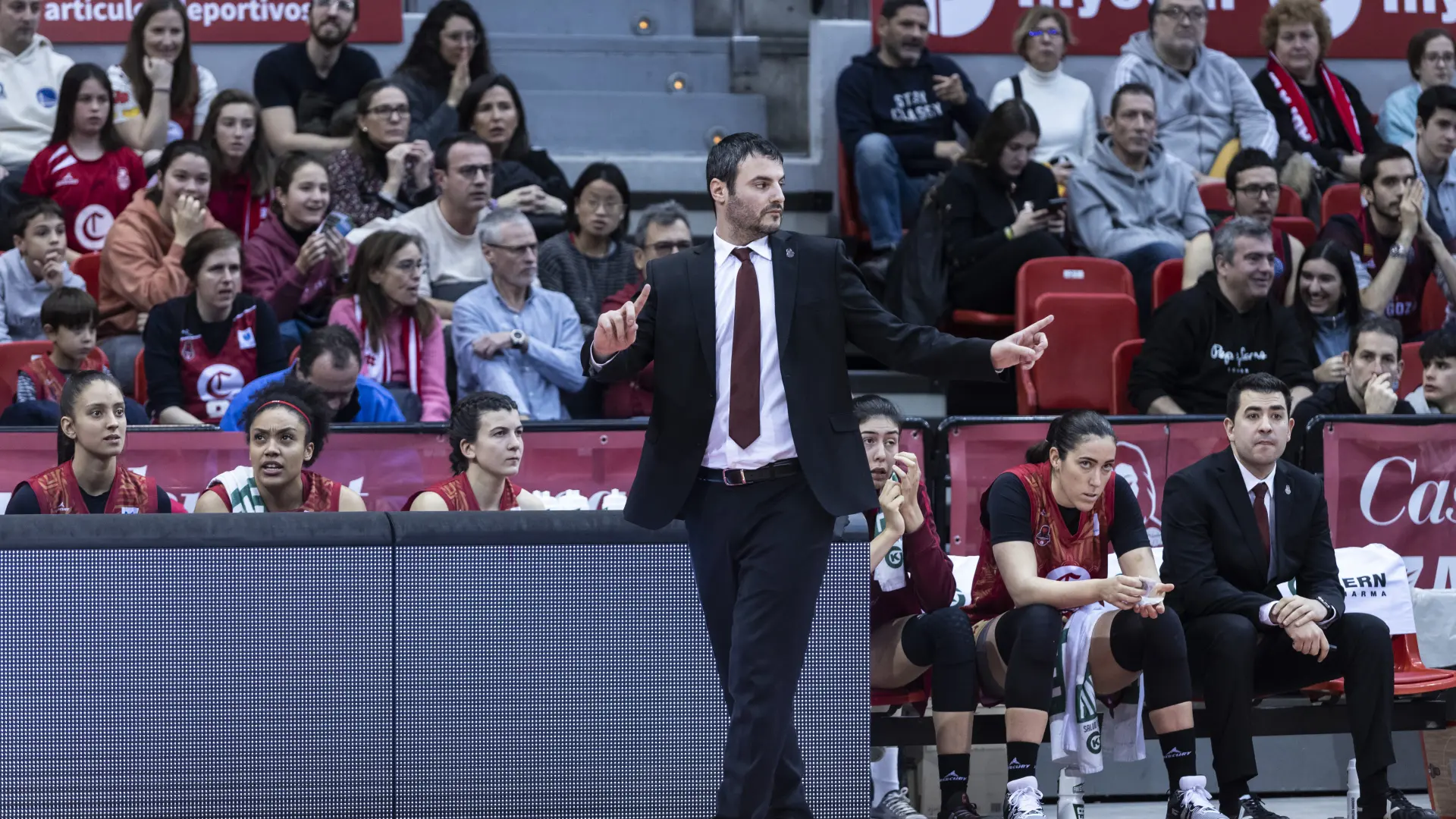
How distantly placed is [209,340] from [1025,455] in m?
3.60

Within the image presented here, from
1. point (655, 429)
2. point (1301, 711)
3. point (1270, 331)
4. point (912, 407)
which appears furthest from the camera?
point (912, 407)

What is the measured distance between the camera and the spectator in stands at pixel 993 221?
927cm

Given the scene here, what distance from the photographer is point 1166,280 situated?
9.23 m

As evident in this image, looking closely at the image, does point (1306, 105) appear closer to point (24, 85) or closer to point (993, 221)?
point (993, 221)

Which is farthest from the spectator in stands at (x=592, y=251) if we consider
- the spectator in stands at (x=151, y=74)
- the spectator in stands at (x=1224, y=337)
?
the spectator in stands at (x=1224, y=337)

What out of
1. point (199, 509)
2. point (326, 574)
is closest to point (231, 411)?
point (199, 509)

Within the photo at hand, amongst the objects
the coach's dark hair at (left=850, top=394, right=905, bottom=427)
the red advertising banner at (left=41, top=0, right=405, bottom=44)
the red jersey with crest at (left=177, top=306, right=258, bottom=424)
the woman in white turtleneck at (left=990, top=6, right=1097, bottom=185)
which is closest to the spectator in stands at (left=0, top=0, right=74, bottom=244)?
the red advertising banner at (left=41, top=0, right=405, bottom=44)

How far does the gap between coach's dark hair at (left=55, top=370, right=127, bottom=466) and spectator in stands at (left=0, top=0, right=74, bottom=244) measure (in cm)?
366

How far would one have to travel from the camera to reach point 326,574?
184 inches

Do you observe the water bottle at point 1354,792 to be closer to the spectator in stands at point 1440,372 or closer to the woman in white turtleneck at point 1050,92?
the spectator in stands at point 1440,372

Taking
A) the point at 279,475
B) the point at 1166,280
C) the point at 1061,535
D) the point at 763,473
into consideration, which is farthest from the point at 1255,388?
the point at 279,475

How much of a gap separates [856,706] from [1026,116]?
5.27 m

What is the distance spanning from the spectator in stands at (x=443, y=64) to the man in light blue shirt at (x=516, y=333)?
189 centimetres

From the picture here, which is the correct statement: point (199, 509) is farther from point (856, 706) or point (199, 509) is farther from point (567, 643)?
point (856, 706)
